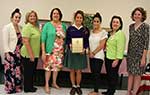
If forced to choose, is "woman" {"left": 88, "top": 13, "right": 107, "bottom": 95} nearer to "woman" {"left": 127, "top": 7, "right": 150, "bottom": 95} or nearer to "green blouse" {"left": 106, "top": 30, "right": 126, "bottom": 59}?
"green blouse" {"left": 106, "top": 30, "right": 126, "bottom": 59}

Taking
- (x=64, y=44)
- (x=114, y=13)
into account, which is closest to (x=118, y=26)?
(x=64, y=44)

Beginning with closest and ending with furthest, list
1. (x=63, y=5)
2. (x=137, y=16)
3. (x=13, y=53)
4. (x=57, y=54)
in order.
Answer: (x=137, y=16)
(x=13, y=53)
(x=57, y=54)
(x=63, y=5)

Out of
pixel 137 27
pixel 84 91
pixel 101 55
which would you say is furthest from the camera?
pixel 84 91

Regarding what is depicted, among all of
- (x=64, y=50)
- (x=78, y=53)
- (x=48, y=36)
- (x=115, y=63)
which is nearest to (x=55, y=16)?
(x=48, y=36)

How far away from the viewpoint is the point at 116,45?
441 cm

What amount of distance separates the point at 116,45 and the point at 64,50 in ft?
2.93

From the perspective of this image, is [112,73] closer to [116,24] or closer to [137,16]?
[116,24]

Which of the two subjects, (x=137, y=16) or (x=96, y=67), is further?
(x=96, y=67)

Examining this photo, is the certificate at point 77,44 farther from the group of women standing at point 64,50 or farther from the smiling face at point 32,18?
the smiling face at point 32,18

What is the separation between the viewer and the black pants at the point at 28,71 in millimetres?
4633

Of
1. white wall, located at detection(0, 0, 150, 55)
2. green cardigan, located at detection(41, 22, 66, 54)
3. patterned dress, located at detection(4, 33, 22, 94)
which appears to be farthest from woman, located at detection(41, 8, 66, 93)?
white wall, located at detection(0, 0, 150, 55)

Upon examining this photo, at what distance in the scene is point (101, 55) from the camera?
4.57 meters

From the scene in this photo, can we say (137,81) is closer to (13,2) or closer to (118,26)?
(118,26)

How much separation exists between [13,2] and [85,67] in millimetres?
2366
